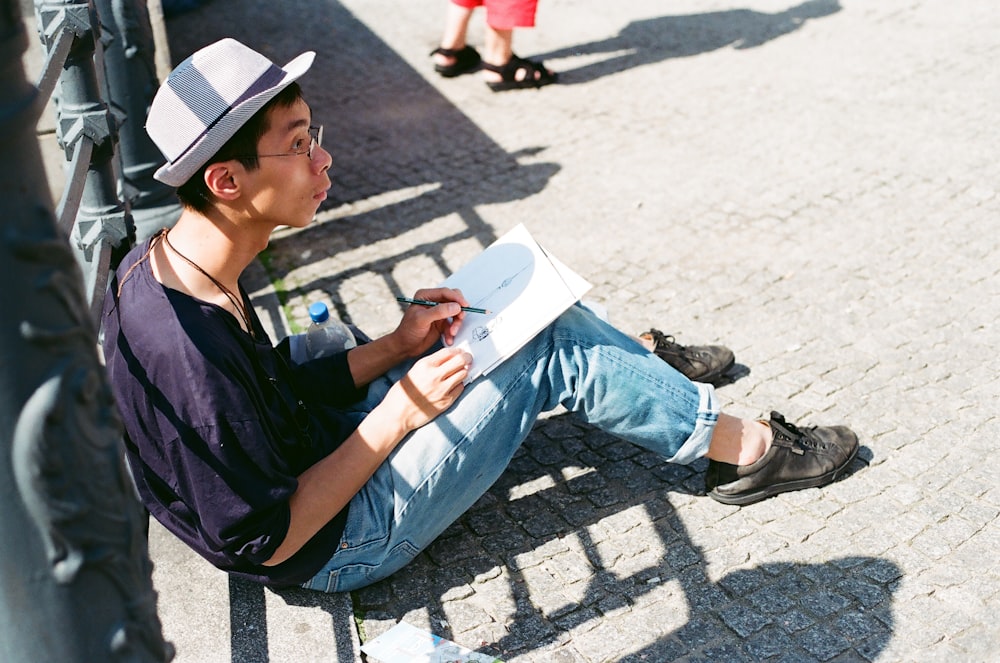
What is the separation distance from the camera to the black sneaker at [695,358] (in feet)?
13.3

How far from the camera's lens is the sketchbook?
2.89 meters

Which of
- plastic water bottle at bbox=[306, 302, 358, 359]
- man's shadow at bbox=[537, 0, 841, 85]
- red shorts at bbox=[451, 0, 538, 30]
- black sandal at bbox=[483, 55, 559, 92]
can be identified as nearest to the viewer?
plastic water bottle at bbox=[306, 302, 358, 359]

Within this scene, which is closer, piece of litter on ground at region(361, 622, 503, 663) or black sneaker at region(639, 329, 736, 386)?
piece of litter on ground at region(361, 622, 503, 663)

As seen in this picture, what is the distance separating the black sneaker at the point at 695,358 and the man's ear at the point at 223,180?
194 centimetres

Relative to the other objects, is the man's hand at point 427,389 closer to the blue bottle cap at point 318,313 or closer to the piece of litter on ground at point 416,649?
the piece of litter on ground at point 416,649

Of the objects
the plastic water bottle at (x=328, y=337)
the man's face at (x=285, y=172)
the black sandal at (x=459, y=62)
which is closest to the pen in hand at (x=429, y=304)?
the man's face at (x=285, y=172)

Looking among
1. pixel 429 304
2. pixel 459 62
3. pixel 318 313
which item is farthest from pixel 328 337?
pixel 459 62

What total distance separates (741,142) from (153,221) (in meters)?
3.54

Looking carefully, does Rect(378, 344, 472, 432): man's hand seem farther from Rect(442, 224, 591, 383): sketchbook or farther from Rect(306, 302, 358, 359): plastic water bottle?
Rect(306, 302, 358, 359): plastic water bottle

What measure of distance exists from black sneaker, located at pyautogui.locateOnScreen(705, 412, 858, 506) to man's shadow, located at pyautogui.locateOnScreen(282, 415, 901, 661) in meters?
0.07

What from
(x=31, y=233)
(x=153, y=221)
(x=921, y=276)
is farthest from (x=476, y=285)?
(x=921, y=276)

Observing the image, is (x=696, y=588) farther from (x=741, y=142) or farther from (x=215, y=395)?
(x=741, y=142)

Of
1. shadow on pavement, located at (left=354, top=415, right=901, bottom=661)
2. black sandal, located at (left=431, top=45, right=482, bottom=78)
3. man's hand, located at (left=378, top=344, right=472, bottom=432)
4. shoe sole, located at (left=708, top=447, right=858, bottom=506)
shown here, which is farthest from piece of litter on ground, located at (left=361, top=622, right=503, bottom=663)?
black sandal, located at (left=431, top=45, right=482, bottom=78)

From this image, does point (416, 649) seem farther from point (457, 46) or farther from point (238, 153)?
point (457, 46)
